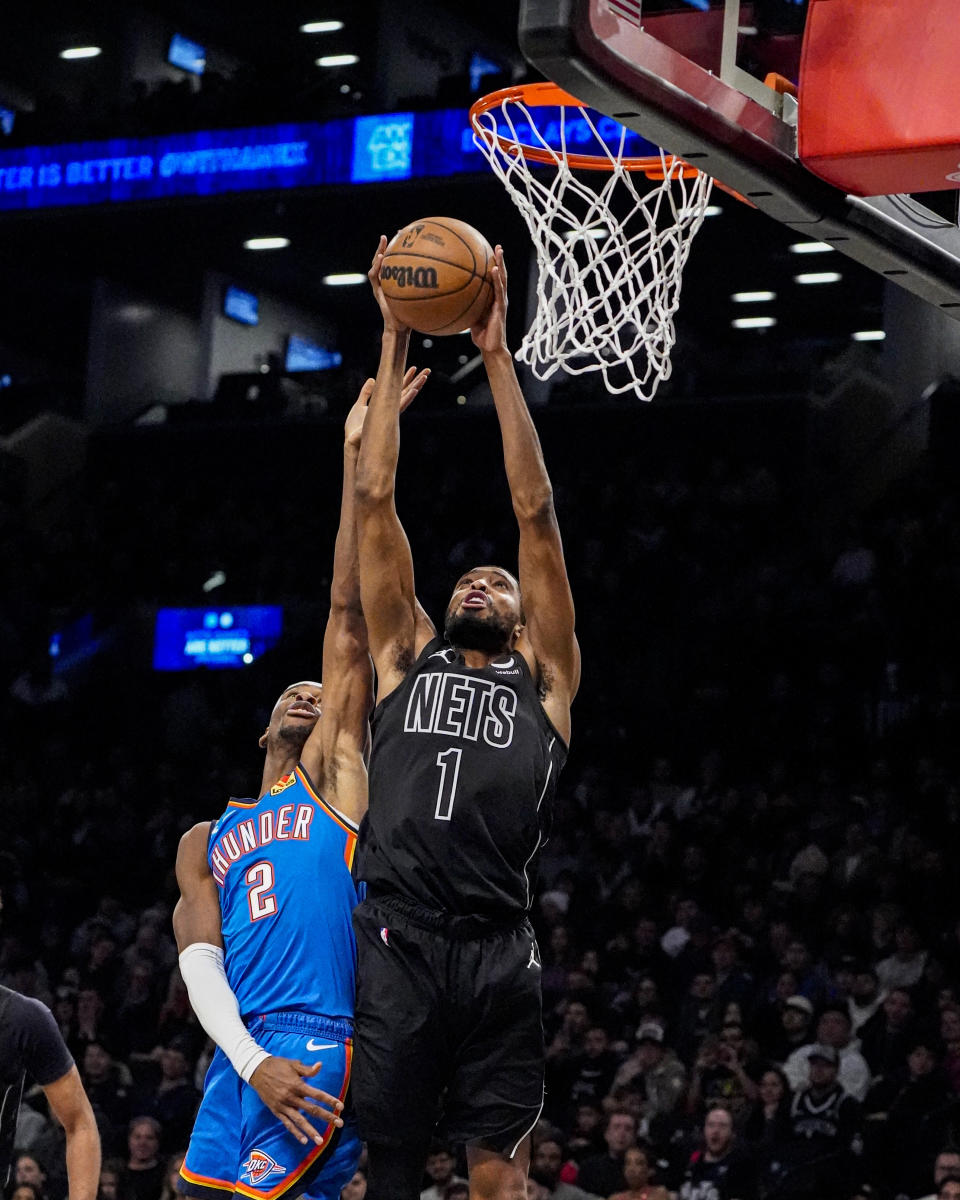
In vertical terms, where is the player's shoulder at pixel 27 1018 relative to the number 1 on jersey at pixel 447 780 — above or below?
below

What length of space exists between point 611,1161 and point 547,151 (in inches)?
197

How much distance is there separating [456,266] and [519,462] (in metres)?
0.53

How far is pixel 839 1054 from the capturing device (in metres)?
8.97

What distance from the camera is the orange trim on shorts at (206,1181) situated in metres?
4.60

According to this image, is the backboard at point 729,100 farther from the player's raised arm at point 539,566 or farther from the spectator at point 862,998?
the spectator at point 862,998

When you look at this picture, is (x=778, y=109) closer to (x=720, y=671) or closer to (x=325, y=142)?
(x=720, y=671)

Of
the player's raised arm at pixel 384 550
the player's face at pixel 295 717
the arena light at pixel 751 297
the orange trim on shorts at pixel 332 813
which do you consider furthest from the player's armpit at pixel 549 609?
the arena light at pixel 751 297

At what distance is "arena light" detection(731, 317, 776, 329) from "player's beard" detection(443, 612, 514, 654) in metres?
19.2

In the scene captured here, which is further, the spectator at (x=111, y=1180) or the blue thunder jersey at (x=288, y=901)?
the spectator at (x=111, y=1180)

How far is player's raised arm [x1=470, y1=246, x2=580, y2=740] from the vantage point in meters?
4.44

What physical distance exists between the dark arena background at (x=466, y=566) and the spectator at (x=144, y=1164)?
0.11ft

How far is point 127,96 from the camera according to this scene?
920 inches

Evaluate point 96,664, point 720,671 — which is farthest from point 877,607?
point 96,664

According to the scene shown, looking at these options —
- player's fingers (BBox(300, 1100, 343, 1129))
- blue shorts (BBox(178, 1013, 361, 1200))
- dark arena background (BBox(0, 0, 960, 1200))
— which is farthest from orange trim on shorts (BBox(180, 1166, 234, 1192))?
dark arena background (BBox(0, 0, 960, 1200))
